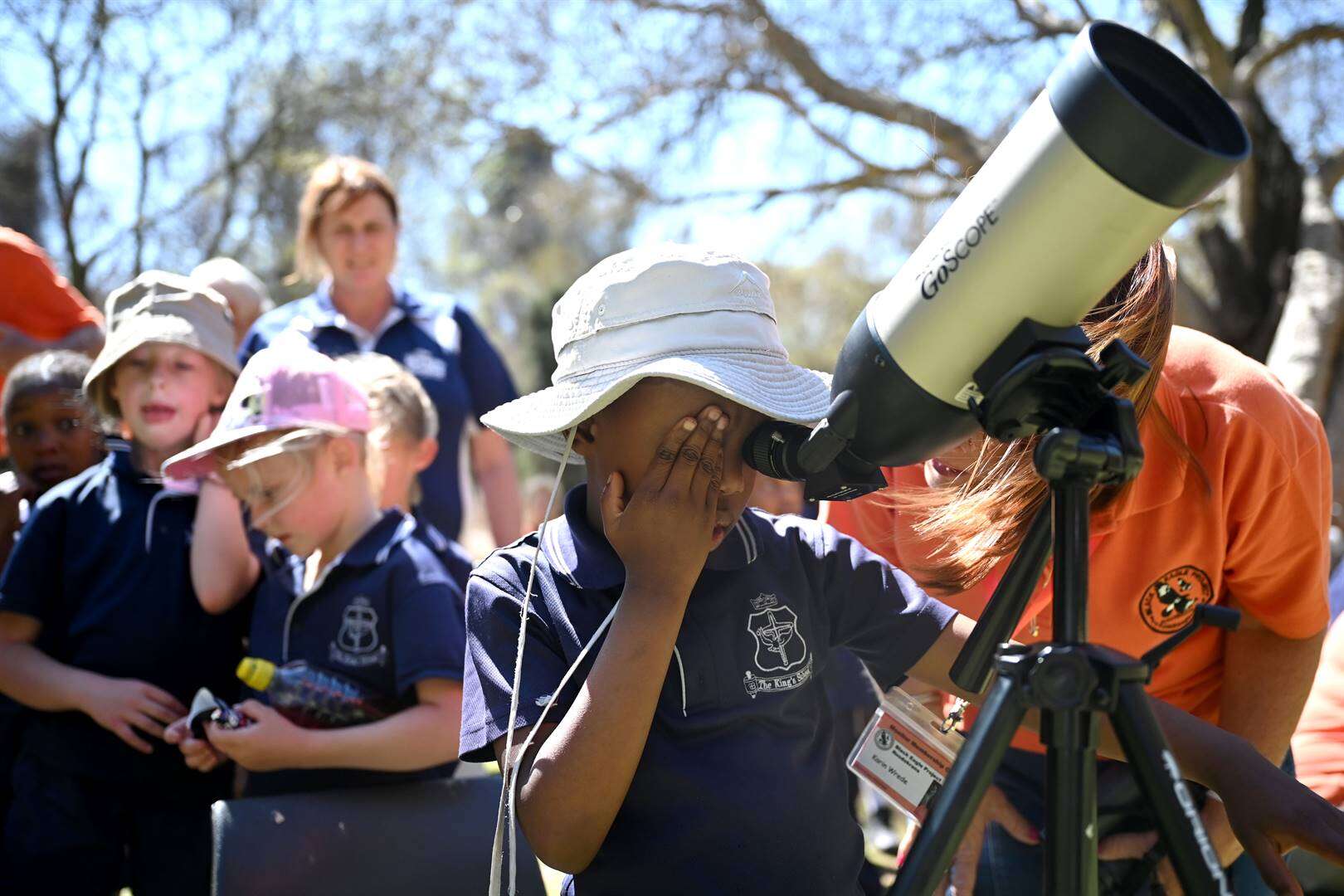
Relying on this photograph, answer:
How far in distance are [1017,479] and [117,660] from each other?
7.23ft

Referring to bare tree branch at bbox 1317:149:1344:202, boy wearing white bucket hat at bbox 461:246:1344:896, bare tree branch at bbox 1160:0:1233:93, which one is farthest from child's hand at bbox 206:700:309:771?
bare tree branch at bbox 1317:149:1344:202

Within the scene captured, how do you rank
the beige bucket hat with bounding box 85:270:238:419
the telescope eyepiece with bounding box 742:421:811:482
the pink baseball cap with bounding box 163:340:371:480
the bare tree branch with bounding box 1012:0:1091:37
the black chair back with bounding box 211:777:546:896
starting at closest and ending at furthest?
the telescope eyepiece with bounding box 742:421:811:482 < the black chair back with bounding box 211:777:546:896 < the pink baseball cap with bounding box 163:340:371:480 < the beige bucket hat with bounding box 85:270:238:419 < the bare tree branch with bounding box 1012:0:1091:37

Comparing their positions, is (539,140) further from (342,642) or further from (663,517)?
(663,517)

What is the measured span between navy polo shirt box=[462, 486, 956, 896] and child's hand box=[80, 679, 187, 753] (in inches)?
54.0

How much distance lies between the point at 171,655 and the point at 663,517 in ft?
6.12

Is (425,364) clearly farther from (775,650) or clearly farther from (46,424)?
(775,650)

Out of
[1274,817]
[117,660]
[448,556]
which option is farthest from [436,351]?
[1274,817]

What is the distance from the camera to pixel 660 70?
25.4 feet

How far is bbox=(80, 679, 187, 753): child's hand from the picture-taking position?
2.77 metres

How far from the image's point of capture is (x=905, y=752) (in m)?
1.93

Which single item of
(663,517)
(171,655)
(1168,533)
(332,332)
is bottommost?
(171,655)

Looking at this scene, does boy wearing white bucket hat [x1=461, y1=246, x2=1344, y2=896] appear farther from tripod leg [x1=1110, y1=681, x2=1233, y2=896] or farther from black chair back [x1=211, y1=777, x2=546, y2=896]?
black chair back [x1=211, y1=777, x2=546, y2=896]

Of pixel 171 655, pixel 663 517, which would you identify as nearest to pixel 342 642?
pixel 171 655

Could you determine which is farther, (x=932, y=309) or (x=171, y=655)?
(x=171, y=655)
